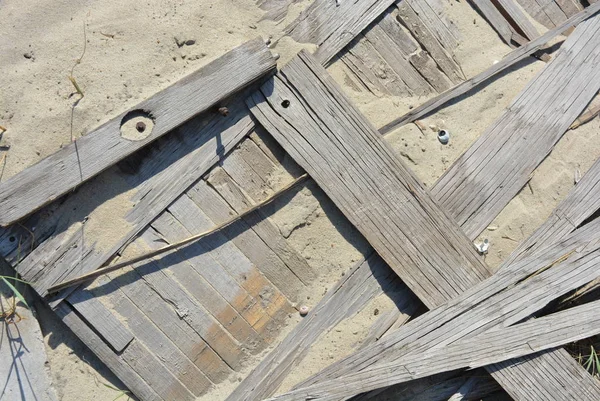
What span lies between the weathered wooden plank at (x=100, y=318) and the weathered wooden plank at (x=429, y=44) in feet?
7.50

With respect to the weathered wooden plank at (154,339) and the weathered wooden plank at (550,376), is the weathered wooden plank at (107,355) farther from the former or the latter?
the weathered wooden plank at (550,376)

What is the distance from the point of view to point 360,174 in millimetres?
2969

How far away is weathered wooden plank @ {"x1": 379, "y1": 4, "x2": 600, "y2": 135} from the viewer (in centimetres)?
307

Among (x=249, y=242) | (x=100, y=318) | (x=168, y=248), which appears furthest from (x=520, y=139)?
(x=100, y=318)

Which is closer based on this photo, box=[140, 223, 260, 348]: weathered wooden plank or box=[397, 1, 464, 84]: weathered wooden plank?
box=[140, 223, 260, 348]: weathered wooden plank

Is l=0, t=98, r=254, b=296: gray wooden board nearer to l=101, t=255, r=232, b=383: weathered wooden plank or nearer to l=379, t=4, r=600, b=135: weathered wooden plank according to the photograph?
l=101, t=255, r=232, b=383: weathered wooden plank

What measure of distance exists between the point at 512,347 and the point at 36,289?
2.53 metres

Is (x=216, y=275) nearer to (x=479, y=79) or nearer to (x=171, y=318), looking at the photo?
(x=171, y=318)

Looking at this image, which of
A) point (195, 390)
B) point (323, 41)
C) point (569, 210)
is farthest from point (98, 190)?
point (569, 210)

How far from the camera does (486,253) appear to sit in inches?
123

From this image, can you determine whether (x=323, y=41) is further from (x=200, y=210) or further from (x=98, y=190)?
(x=98, y=190)

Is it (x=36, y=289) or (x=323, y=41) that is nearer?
(x=36, y=289)

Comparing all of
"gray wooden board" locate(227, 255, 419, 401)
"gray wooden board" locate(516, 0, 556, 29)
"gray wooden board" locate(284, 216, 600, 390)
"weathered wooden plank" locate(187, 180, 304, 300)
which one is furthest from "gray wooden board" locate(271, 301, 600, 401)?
"gray wooden board" locate(516, 0, 556, 29)

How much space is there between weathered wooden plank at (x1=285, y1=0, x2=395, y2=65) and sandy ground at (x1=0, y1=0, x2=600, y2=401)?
2.7 inches
